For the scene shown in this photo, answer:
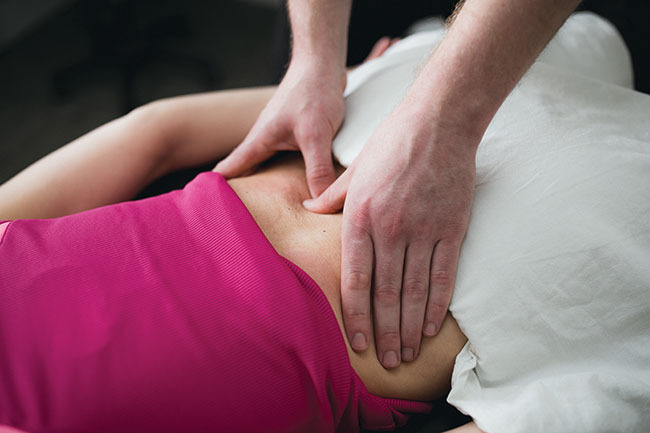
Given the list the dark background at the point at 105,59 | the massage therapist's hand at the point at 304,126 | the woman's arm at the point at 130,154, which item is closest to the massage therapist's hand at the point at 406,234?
the massage therapist's hand at the point at 304,126

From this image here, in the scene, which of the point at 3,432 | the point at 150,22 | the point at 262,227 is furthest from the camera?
the point at 150,22

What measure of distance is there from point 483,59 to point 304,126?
0.37m

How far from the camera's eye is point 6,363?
65 cm

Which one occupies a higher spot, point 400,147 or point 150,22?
point 400,147

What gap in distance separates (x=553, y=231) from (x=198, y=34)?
258 cm

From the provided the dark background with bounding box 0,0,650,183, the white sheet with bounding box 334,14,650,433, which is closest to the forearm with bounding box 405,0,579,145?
the white sheet with bounding box 334,14,650,433

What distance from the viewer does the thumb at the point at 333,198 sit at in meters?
0.89

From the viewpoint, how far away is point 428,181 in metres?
0.79

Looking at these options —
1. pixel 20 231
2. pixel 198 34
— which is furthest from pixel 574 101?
pixel 198 34

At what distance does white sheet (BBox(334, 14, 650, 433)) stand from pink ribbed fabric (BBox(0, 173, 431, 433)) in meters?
0.20

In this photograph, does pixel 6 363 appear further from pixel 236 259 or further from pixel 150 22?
pixel 150 22

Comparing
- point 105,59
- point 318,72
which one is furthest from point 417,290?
point 105,59

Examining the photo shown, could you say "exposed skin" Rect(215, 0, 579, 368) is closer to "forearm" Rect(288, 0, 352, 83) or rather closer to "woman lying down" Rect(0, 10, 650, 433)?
"woman lying down" Rect(0, 10, 650, 433)

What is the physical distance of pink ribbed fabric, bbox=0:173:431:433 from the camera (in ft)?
2.14
